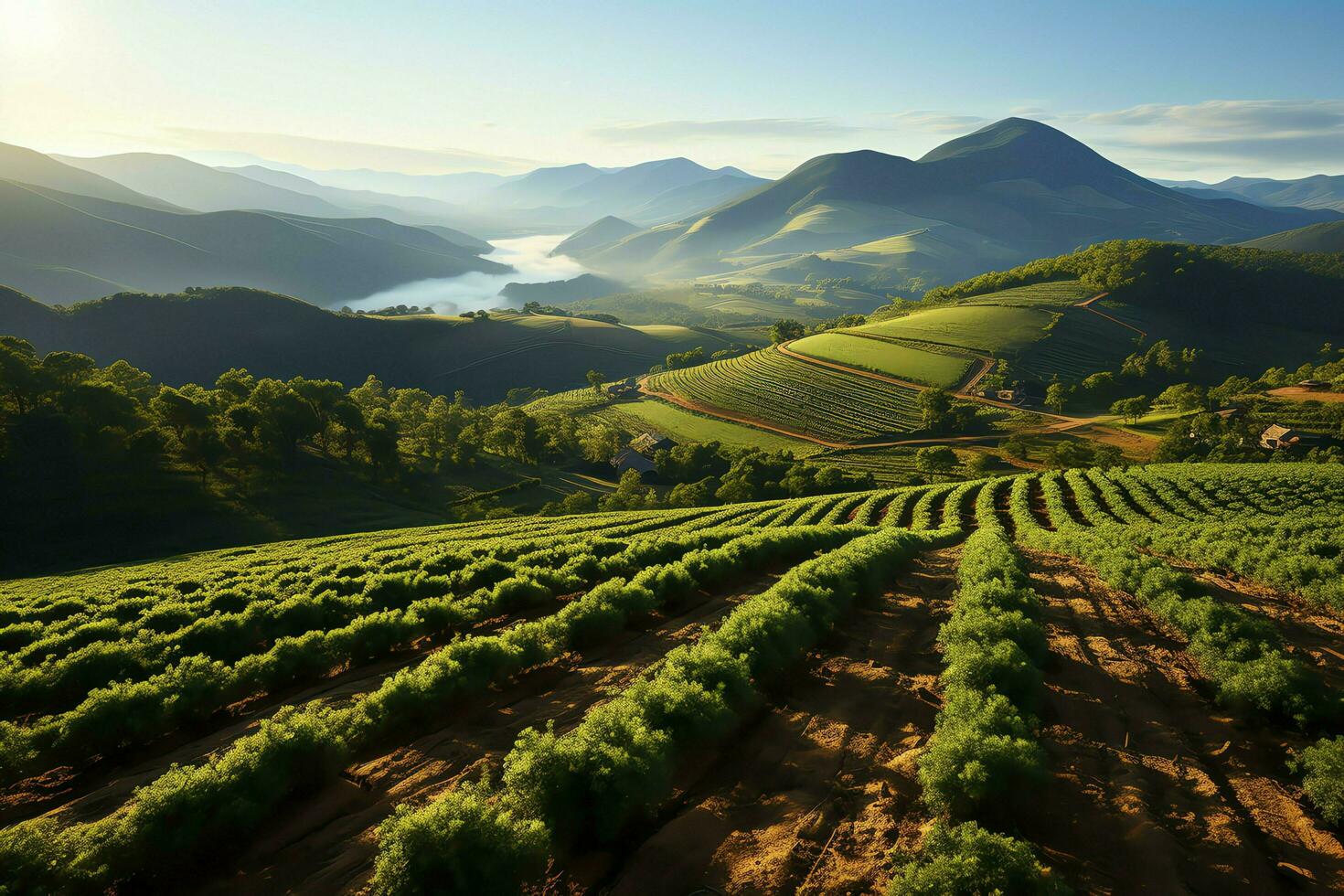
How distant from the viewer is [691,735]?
10555mm

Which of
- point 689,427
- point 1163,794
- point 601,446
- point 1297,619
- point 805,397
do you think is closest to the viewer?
point 1163,794

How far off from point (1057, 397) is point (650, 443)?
303 ft

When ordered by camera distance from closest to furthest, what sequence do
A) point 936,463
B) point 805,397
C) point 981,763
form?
point 981,763, point 936,463, point 805,397

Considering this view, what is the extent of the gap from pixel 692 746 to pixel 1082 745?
776cm

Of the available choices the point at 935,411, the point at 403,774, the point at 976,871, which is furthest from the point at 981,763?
the point at 935,411

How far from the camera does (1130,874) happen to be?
8000 millimetres

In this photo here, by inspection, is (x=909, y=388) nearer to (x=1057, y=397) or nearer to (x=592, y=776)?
(x=1057, y=397)

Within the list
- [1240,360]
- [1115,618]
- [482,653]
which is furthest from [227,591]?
[1240,360]

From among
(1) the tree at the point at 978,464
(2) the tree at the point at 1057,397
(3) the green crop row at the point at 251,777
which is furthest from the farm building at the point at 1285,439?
(3) the green crop row at the point at 251,777

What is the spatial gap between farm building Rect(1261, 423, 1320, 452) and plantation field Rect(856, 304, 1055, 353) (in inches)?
2304

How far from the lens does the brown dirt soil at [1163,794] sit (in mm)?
8086

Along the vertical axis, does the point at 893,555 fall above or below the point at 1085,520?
above

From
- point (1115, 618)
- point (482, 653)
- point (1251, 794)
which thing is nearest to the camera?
point (1251, 794)

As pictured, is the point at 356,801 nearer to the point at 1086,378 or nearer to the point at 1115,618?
the point at 1115,618
